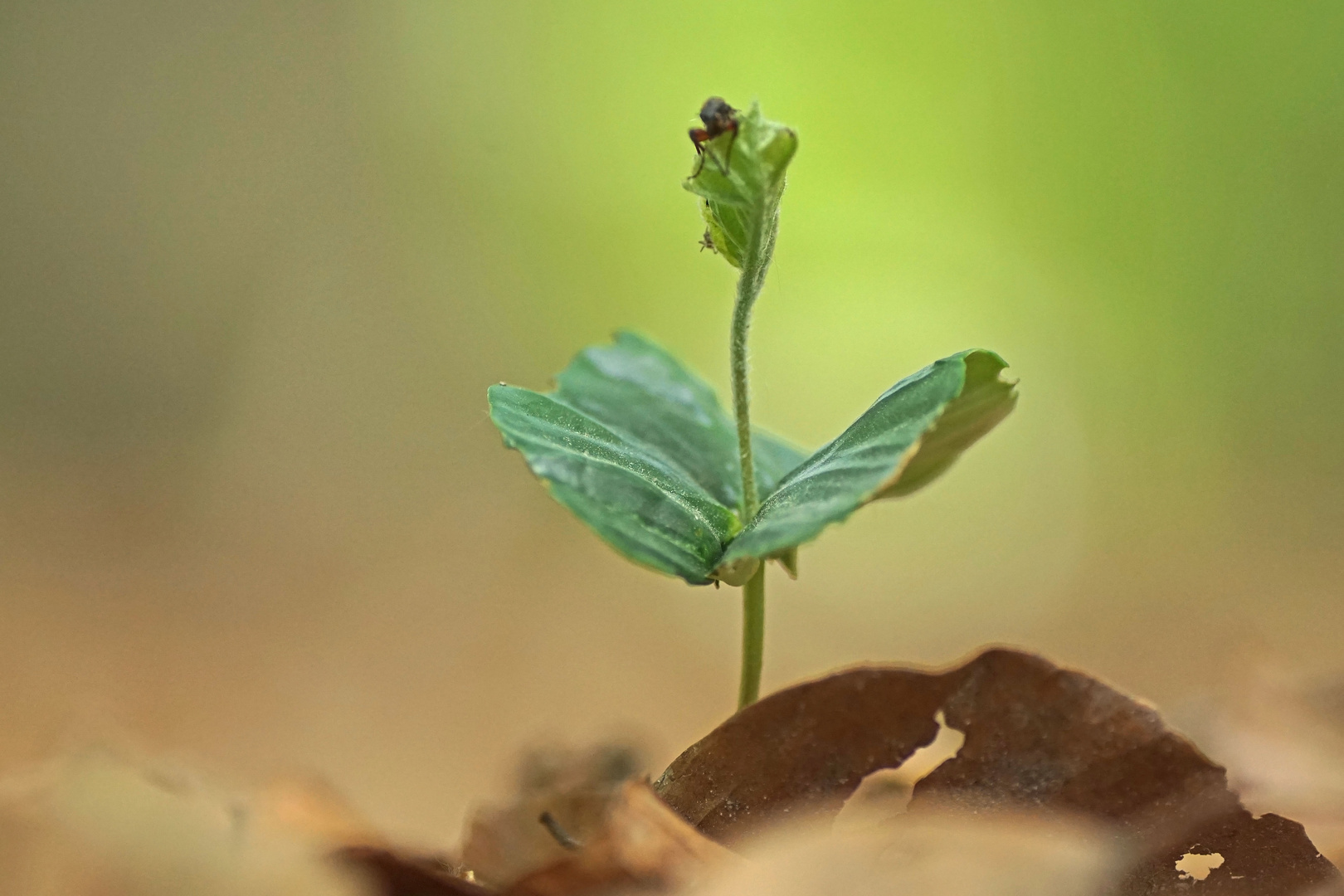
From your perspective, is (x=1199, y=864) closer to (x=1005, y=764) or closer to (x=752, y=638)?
(x=1005, y=764)

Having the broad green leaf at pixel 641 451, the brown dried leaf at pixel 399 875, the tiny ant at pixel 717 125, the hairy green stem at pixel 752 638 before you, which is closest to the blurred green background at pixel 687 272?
the broad green leaf at pixel 641 451

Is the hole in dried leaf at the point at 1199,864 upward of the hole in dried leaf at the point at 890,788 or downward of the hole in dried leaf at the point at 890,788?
downward

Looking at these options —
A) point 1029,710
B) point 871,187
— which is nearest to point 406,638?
point 1029,710

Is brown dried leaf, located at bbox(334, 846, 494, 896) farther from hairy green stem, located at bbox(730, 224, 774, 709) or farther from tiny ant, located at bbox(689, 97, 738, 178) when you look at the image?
tiny ant, located at bbox(689, 97, 738, 178)

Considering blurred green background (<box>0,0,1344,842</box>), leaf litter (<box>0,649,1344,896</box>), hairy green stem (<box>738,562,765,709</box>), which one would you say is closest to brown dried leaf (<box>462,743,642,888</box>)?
leaf litter (<box>0,649,1344,896</box>)

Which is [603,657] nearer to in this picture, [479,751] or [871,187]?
[479,751]

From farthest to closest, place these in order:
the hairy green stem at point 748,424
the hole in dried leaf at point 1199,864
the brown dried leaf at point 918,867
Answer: the hairy green stem at point 748,424, the hole in dried leaf at point 1199,864, the brown dried leaf at point 918,867

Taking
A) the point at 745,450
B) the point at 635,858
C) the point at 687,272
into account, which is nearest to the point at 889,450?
the point at 745,450

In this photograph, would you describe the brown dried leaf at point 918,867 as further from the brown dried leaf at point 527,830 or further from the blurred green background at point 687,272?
the blurred green background at point 687,272
